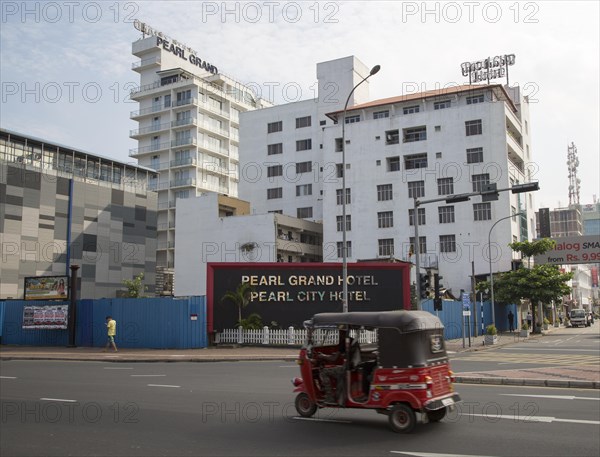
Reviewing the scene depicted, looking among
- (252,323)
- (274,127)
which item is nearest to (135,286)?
(274,127)

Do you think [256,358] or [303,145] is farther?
[303,145]

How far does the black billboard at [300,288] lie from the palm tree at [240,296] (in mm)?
315

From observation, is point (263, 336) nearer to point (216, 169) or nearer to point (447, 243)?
point (447, 243)

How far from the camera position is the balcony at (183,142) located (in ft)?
273

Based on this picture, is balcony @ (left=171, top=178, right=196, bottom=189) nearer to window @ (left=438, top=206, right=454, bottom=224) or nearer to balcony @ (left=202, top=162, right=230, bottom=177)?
balcony @ (left=202, top=162, right=230, bottom=177)

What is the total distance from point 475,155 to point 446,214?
640 centimetres

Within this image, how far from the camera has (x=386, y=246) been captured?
6016 cm

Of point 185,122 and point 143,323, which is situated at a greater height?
point 185,122

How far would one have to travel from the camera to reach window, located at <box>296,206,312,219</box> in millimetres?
69750

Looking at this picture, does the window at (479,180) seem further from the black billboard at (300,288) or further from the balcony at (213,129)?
the balcony at (213,129)

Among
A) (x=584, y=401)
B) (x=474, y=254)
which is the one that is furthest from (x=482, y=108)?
(x=584, y=401)

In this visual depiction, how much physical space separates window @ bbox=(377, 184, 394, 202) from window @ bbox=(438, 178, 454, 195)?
16.5 ft

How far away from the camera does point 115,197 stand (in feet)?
218

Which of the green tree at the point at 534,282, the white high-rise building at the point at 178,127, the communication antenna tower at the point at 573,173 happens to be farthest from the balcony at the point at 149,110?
the communication antenna tower at the point at 573,173
